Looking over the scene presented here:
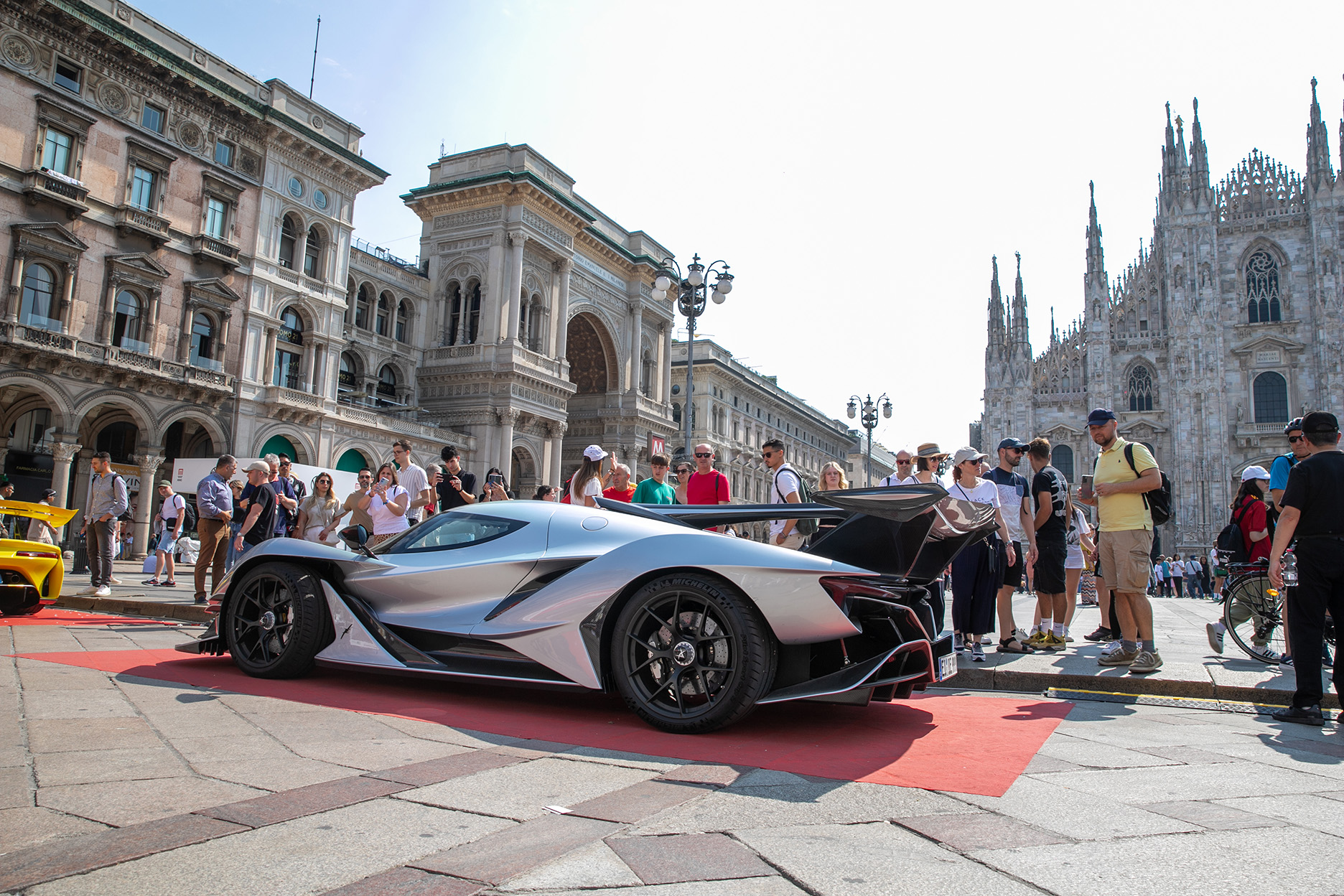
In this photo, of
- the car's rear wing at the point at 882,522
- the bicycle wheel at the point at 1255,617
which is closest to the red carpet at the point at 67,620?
the car's rear wing at the point at 882,522

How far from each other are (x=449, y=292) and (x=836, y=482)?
97.2ft

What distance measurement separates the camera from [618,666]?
12.2ft

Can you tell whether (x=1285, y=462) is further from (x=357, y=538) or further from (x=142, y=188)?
(x=142, y=188)

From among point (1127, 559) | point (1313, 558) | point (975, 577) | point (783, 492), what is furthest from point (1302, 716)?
point (783, 492)

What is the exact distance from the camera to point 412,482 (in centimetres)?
868

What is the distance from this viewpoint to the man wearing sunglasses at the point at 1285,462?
5.51m

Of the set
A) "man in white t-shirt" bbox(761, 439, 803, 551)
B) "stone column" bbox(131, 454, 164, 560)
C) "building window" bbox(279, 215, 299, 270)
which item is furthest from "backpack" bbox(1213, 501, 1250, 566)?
"building window" bbox(279, 215, 299, 270)

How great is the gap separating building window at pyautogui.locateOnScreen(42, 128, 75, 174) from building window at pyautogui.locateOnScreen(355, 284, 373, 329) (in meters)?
12.2

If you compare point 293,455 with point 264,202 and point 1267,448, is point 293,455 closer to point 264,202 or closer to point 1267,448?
point 264,202

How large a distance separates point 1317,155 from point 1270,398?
14297 mm

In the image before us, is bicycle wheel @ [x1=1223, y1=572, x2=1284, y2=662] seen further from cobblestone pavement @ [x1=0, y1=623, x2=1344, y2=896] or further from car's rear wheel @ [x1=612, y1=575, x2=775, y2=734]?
car's rear wheel @ [x1=612, y1=575, x2=775, y2=734]

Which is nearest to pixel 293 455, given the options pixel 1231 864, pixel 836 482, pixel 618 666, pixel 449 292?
pixel 449 292

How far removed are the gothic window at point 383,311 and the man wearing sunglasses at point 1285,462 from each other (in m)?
32.3

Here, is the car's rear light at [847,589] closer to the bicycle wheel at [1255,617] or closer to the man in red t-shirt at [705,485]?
the man in red t-shirt at [705,485]
